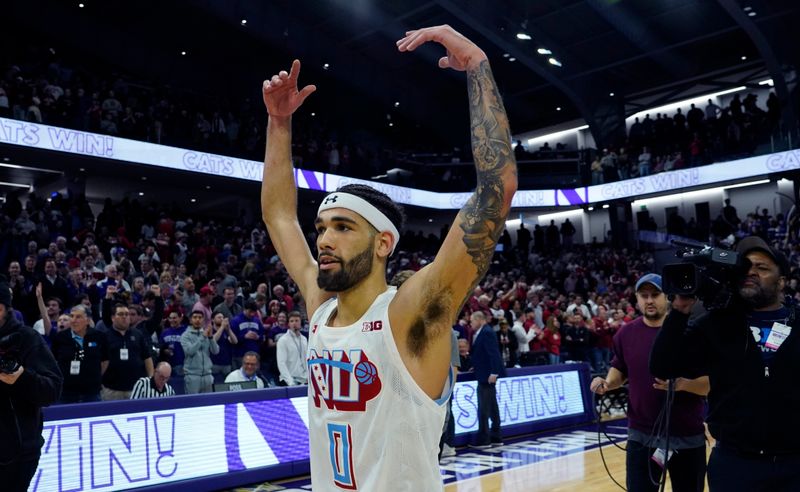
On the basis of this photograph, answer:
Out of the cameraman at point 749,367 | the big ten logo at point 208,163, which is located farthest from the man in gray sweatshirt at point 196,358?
the big ten logo at point 208,163

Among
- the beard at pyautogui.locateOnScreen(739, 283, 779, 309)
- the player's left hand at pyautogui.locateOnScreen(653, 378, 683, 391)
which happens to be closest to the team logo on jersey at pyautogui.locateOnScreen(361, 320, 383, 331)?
the beard at pyautogui.locateOnScreen(739, 283, 779, 309)

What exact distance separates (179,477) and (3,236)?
25.8 feet

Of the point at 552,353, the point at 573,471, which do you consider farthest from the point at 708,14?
the point at 573,471

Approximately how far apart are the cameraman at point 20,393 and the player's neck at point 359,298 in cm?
252

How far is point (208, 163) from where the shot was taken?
19.8 metres

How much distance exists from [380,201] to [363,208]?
107mm

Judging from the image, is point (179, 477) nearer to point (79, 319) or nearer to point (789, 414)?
point (79, 319)

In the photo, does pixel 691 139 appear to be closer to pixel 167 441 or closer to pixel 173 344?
pixel 173 344

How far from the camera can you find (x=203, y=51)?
84.4ft

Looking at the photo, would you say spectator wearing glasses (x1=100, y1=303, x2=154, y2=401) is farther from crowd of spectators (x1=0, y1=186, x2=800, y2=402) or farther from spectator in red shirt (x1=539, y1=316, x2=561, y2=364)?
spectator in red shirt (x1=539, y1=316, x2=561, y2=364)

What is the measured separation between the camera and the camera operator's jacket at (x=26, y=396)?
3.95 m

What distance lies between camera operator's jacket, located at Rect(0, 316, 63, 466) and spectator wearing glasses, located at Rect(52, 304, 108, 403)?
353 cm

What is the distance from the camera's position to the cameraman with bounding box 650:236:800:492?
3.13 m

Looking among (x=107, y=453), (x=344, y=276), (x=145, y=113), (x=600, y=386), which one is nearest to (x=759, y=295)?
(x=600, y=386)
